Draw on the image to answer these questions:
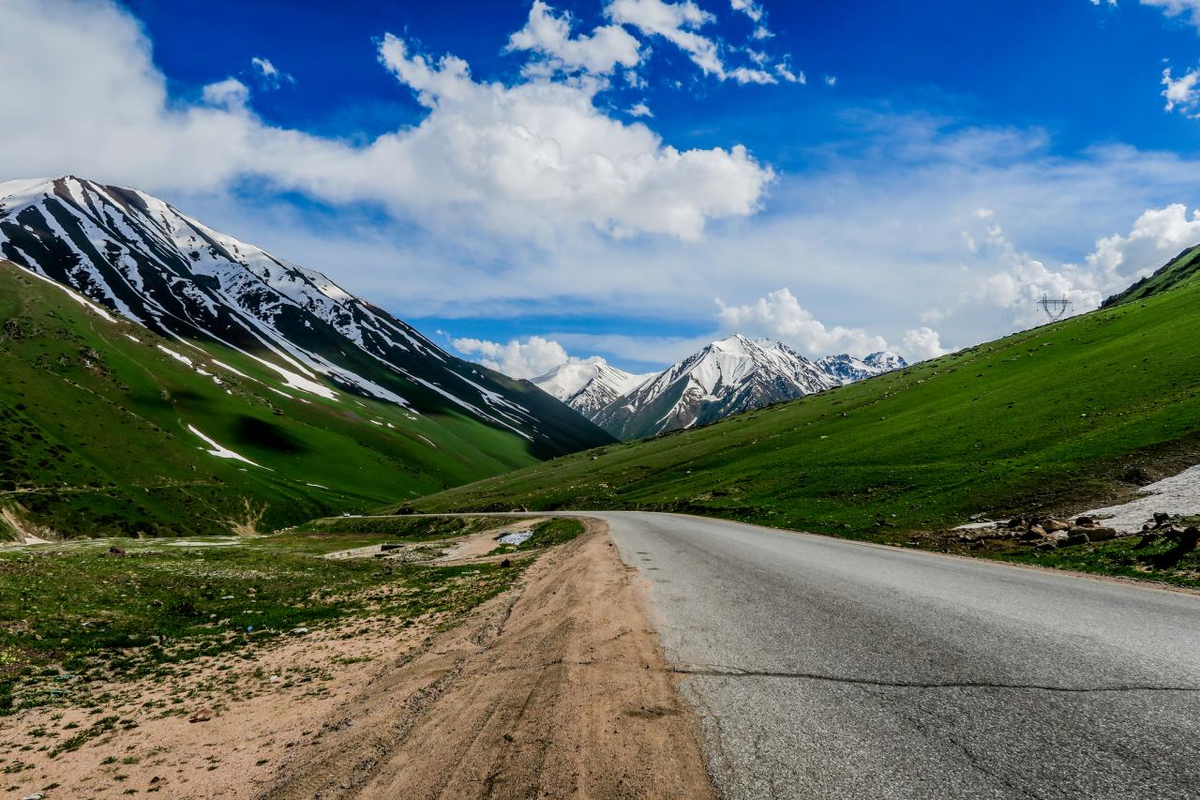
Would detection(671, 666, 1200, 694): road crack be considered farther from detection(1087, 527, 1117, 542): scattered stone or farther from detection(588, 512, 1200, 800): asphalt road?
detection(1087, 527, 1117, 542): scattered stone

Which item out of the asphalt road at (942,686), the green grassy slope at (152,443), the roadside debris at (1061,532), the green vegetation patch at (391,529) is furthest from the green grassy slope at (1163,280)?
the green grassy slope at (152,443)

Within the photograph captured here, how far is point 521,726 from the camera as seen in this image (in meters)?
7.89

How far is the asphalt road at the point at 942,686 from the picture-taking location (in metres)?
5.73

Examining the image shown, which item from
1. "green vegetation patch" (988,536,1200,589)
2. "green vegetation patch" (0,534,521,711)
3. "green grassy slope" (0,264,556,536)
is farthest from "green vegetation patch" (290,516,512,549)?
"green vegetation patch" (988,536,1200,589)

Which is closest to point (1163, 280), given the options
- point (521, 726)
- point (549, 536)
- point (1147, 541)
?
point (1147, 541)

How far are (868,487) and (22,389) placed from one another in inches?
5396

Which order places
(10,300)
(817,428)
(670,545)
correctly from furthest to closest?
(10,300) < (817,428) < (670,545)

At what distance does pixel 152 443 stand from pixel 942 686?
134m

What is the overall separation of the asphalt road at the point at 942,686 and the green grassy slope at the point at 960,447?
72.3 ft

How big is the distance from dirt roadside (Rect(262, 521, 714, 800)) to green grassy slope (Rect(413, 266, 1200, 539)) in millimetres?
28979

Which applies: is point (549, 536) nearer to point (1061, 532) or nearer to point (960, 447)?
point (1061, 532)

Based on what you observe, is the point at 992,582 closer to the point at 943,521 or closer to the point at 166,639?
the point at 943,521

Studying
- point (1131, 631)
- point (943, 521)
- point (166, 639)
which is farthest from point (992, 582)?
point (166, 639)

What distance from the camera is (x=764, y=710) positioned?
7.71m
